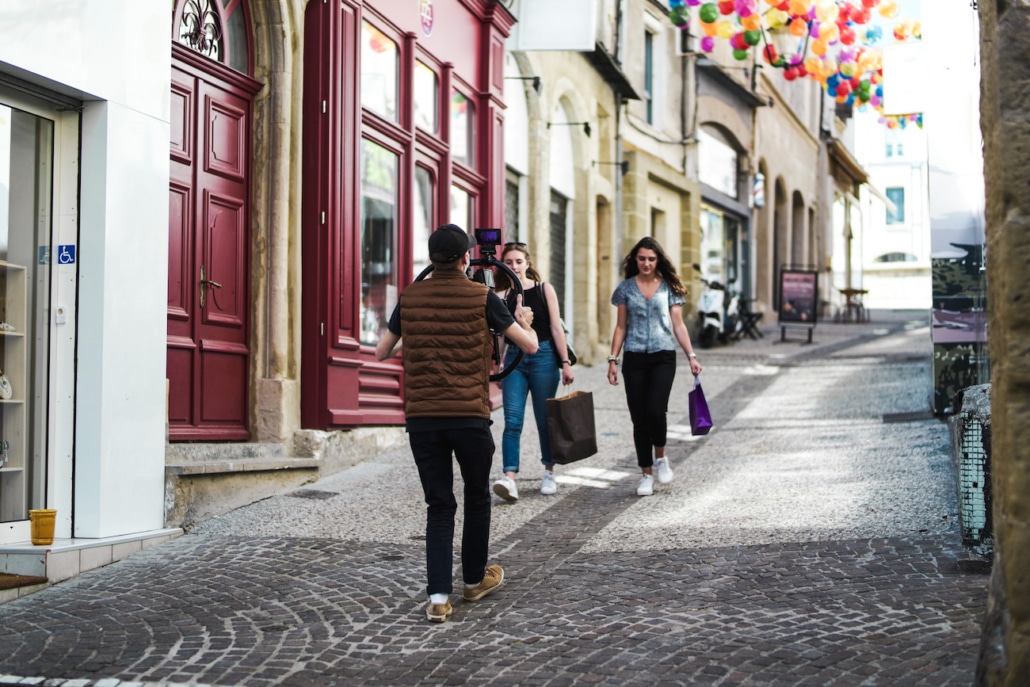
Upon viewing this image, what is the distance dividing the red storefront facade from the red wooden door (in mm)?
585

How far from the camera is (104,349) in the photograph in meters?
7.39

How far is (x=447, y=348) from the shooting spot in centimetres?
575

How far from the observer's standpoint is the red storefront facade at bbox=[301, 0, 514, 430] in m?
9.99

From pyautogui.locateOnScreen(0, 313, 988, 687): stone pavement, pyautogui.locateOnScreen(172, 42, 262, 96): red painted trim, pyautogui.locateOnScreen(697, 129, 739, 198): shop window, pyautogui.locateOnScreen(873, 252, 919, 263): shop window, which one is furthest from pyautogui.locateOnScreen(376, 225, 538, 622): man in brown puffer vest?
pyautogui.locateOnScreen(873, 252, 919, 263): shop window

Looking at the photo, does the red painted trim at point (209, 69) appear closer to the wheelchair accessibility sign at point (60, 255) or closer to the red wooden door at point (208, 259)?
the red wooden door at point (208, 259)

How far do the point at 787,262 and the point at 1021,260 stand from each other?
31.8 m

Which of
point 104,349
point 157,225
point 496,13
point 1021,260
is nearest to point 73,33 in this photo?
point 157,225

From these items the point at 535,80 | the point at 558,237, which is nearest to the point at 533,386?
the point at 535,80

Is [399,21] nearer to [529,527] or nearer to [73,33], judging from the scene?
[73,33]

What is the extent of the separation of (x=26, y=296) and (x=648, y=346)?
3.77 metres

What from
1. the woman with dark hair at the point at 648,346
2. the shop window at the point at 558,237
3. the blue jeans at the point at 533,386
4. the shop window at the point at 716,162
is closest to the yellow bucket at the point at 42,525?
the blue jeans at the point at 533,386

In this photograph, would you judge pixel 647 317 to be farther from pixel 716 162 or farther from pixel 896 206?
pixel 896 206

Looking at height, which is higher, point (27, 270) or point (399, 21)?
point (399, 21)

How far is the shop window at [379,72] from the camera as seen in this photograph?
35.8 feet
